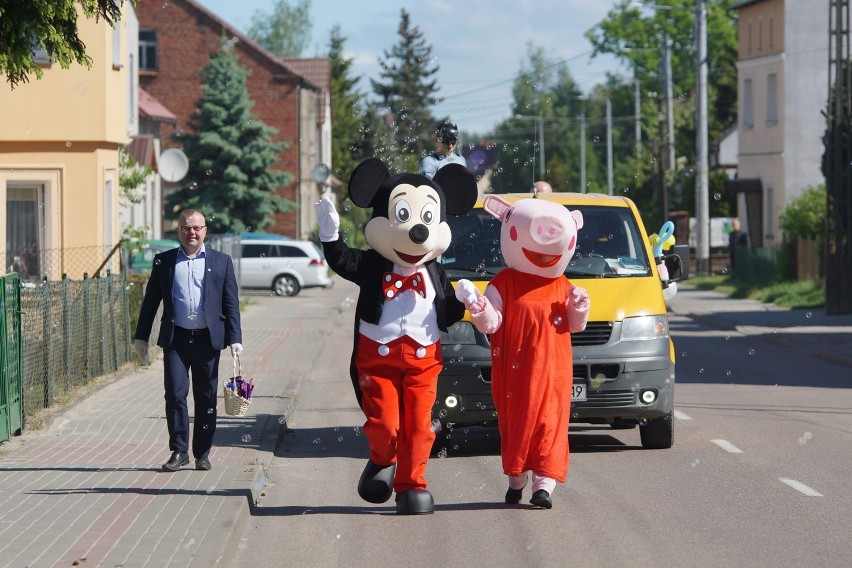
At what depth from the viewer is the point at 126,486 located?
9.23 metres

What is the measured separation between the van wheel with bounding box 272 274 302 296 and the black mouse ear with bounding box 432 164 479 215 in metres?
34.4

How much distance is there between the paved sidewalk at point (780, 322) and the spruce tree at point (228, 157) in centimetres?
1973

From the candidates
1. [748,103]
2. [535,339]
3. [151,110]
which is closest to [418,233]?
[535,339]

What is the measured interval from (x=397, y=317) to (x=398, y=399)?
0.48 m

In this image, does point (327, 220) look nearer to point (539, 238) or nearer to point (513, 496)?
point (539, 238)

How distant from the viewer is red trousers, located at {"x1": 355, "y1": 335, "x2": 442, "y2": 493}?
838 cm

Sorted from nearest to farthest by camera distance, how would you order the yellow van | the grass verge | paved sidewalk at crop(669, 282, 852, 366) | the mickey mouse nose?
the mickey mouse nose → the yellow van → paved sidewalk at crop(669, 282, 852, 366) → the grass verge

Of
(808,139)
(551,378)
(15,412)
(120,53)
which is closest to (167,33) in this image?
(808,139)

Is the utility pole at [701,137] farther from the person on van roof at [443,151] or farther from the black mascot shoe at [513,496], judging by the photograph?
the black mascot shoe at [513,496]

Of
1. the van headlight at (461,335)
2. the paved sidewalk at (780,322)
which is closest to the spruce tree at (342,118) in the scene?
the paved sidewalk at (780,322)

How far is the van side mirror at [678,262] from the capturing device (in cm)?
1141

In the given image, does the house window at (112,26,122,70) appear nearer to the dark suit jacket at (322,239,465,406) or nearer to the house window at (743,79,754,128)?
the dark suit jacket at (322,239,465,406)

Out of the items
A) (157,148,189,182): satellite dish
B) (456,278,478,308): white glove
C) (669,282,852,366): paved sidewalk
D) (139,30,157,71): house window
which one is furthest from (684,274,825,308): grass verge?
(139,30,157,71): house window

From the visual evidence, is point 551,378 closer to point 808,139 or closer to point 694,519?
point 694,519
